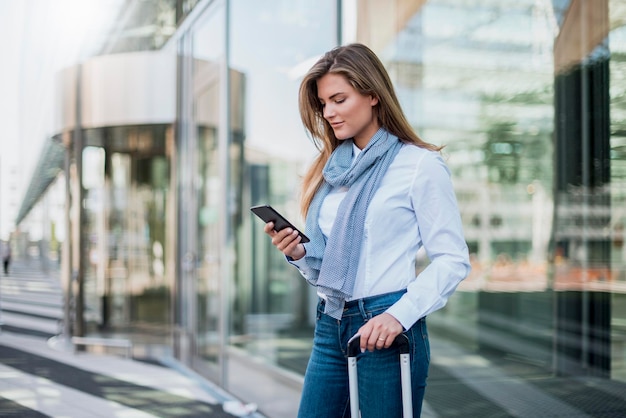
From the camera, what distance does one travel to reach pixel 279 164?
4.66 metres

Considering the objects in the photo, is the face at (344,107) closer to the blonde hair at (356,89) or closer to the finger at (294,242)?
the blonde hair at (356,89)

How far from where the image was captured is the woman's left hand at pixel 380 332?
136 centimetres

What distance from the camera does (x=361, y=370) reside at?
145 cm

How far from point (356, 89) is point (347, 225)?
0.28 meters

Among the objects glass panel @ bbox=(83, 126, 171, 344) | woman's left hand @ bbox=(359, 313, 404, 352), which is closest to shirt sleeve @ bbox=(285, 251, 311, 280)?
woman's left hand @ bbox=(359, 313, 404, 352)

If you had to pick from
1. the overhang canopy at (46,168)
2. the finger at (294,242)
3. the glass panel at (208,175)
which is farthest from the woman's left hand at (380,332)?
the overhang canopy at (46,168)

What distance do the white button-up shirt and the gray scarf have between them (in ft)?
0.06

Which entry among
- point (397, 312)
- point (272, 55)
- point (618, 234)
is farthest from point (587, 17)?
point (397, 312)

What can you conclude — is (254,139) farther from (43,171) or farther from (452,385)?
(43,171)

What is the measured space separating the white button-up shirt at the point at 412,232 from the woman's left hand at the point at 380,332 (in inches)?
2.9

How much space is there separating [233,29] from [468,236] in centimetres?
298

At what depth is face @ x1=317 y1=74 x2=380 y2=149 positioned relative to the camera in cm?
152

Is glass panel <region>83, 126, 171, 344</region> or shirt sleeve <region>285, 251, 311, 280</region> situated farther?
glass panel <region>83, 126, 171, 344</region>

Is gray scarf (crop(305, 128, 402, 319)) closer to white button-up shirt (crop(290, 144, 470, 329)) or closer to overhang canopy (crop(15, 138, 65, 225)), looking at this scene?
white button-up shirt (crop(290, 144, 470, 329))
